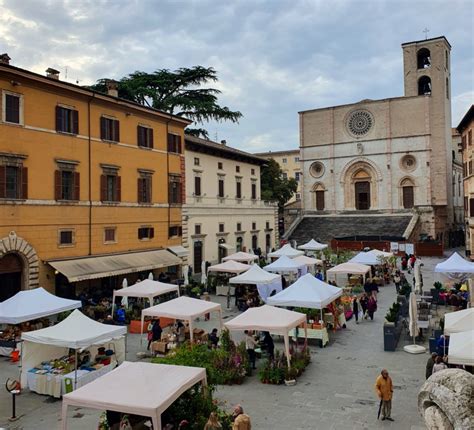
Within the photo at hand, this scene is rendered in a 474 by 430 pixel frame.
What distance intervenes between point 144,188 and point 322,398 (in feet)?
66.8

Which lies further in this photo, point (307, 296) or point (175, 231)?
point (175, 231)

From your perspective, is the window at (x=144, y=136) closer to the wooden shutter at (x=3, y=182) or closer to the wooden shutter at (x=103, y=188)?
the wooden shutter at (x=103, y=188)

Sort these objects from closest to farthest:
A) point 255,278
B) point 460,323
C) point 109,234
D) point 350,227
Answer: point 460,323, point 255,278, point 109,234, point 350,227

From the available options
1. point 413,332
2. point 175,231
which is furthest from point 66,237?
point 413,332

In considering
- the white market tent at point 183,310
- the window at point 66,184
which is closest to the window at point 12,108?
the window at point 66,184

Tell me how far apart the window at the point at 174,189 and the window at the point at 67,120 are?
844cm

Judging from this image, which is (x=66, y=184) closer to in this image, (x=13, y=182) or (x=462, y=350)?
(x=13, y=182)

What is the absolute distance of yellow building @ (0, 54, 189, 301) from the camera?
69.4 ft

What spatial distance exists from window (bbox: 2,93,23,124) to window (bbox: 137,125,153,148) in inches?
328

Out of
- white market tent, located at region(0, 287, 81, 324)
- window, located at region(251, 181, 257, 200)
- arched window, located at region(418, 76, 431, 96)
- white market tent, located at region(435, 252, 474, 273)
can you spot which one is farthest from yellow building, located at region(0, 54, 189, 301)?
arched window, located at region(418, 76, 431, 96)

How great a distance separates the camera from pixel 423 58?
56.9 meters

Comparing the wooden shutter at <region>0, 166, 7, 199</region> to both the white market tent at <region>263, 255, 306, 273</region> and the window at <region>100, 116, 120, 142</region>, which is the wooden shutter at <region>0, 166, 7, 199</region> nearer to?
the window at <region>100, 116, 120, 142</region>

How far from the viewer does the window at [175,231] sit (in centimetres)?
3171

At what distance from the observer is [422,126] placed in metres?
52.8
